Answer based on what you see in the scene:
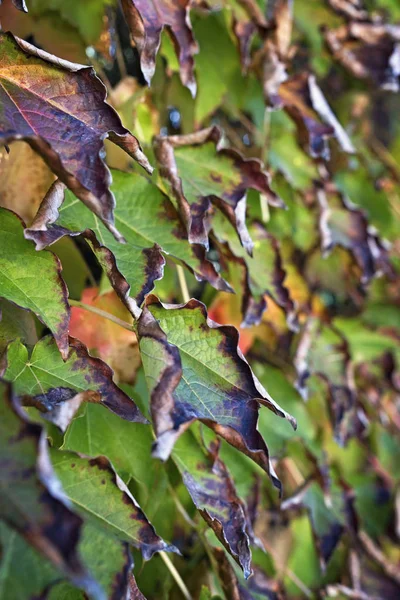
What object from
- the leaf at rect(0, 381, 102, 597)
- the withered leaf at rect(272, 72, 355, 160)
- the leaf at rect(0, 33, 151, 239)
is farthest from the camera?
the withered leaf at rect(272, 72, 355, 160)

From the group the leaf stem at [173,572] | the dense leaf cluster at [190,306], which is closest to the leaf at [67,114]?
the dense leaf cluster at [190,306]

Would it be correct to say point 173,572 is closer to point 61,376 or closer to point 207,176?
point 61,376

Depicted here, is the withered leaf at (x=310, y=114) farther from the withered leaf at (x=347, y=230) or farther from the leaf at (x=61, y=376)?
the leaf at (x=61, y=376)

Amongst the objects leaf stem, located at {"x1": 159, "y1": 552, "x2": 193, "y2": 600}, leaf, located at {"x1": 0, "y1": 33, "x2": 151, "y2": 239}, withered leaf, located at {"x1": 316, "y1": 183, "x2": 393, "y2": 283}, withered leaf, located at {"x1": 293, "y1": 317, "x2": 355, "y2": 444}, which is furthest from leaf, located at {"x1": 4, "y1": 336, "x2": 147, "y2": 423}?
withered leaf, located at {"x1": 316, "y1": 183, "x2": 393, "y2": 283}

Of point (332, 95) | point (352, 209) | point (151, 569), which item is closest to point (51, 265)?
point (151, 569)

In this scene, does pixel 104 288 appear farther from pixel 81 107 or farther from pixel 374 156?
pixel 374 156

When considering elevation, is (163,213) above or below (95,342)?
above

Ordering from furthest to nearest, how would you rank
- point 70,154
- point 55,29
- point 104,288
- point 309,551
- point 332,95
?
1. point 332,95
2. point 309,551
3. point 55,29
4. point 104,288
5. point 70,154

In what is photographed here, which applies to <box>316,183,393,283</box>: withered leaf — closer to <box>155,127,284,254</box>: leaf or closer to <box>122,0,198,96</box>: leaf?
<box>155,127,284,254</box>: leaf
